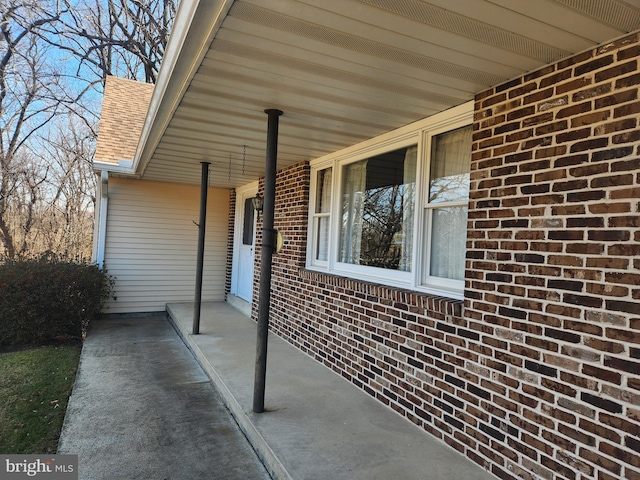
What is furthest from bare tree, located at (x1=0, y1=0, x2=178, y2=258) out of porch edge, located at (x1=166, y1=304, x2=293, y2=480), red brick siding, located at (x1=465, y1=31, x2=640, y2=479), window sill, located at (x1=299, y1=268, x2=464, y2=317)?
red brick siding, located at (x1=465, y1=31, x2=640, y2=479)

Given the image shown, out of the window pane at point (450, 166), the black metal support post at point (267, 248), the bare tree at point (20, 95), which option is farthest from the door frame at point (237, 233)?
the bare tree at point (20, 95)

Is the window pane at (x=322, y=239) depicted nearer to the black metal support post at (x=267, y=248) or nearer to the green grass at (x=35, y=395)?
the black metal support post at (x=267, y=248)

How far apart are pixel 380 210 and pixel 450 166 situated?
1018mm

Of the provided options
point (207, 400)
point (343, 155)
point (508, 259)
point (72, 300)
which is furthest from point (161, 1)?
point (508, 259)

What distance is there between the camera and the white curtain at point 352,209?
4.38 meters

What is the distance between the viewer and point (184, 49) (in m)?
2.31

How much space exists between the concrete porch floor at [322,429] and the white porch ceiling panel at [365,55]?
250 cm

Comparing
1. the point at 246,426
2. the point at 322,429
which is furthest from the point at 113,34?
the point at 322,429

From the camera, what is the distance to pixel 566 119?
2.17 meters

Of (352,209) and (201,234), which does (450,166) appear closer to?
(352,209)

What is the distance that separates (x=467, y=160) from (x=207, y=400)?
10.7 ft

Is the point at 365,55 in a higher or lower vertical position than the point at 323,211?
higher

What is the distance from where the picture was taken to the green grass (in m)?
3.06

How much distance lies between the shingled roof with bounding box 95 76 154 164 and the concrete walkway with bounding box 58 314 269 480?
393 cm
